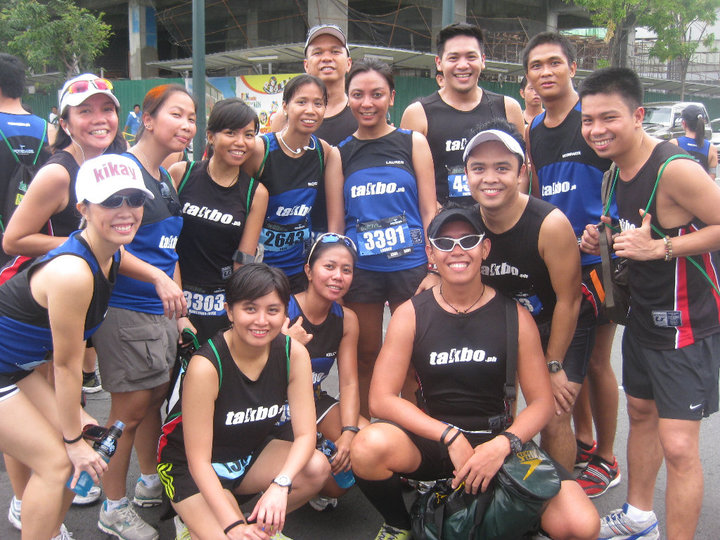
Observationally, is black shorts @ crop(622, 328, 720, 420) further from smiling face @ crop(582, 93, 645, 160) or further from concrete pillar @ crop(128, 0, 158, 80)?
concrete pillar @ crop(128, 0, 158, 80)

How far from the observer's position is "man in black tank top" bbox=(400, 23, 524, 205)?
3934mm

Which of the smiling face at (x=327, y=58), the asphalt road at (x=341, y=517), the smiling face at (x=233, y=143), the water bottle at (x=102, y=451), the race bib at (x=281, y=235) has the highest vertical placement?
the smiling face at (x=327, y=58)

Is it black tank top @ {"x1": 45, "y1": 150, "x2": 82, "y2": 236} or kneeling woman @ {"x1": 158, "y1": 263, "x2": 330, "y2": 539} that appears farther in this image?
black tank top @ {"x1": 45, "y1": 150, "x2": 82, "y2": 236}

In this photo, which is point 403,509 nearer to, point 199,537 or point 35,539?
point 199,537

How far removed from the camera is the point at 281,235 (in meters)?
3.83

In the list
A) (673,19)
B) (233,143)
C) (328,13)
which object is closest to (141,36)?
(328,13)

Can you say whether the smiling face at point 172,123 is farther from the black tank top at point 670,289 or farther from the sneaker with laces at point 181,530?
the black tank top at point 670,289

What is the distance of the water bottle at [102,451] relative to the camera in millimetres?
2598

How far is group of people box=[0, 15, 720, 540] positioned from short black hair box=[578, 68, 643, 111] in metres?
0.01

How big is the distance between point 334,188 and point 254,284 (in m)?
1.20

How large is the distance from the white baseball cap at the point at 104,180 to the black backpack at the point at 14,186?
6.13 feet

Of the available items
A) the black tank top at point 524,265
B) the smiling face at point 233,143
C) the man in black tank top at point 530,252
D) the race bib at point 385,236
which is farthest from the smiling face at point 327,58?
the black tank top at point 524,265

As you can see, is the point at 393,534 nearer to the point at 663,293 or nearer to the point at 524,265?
the point at 524,265

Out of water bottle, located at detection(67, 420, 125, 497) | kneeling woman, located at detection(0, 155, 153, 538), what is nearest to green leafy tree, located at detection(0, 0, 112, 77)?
kneeling woman, located at detection(0, 155, 153, 538)
